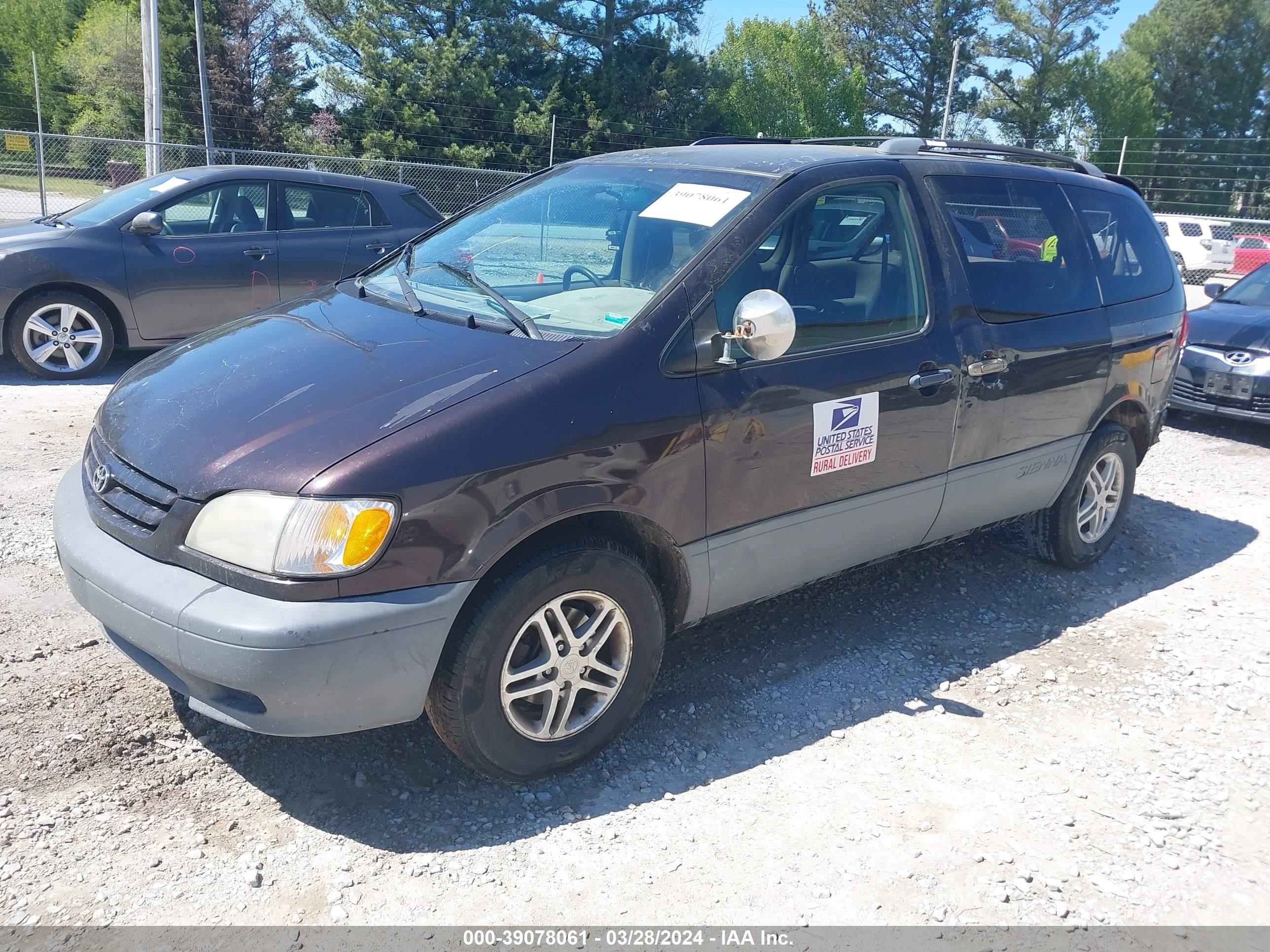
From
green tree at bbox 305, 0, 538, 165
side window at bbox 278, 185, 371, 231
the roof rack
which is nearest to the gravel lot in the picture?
the roof rack

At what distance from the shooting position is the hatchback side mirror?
7758mm

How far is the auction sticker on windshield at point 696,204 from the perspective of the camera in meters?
3.51

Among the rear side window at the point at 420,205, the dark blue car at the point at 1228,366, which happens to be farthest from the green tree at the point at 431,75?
the dark blue car at the point at 1228,366

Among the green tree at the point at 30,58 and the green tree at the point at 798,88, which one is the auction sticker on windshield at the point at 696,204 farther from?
the green tree at the point at 798,88

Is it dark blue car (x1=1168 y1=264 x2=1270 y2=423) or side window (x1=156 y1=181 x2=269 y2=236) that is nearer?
side window (x1=156 y1=181 x2=269 y2=236)

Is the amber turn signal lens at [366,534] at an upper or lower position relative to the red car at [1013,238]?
lower

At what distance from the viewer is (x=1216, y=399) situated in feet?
27.8

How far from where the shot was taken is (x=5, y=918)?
2.48 metres

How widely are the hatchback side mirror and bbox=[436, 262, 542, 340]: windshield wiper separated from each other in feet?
16.2

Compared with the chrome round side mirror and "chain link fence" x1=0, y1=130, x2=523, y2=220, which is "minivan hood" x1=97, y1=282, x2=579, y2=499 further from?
"chain link fence" x1=0, y1=130, x2=523, y2=220

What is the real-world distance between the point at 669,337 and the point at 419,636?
1205 mm

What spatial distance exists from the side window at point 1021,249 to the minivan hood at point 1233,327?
185 inches

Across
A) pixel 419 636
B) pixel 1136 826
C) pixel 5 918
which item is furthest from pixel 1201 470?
pixel 5 918

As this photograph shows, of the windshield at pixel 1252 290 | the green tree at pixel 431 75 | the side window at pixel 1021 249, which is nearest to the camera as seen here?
the side window at pixel 1021 249
